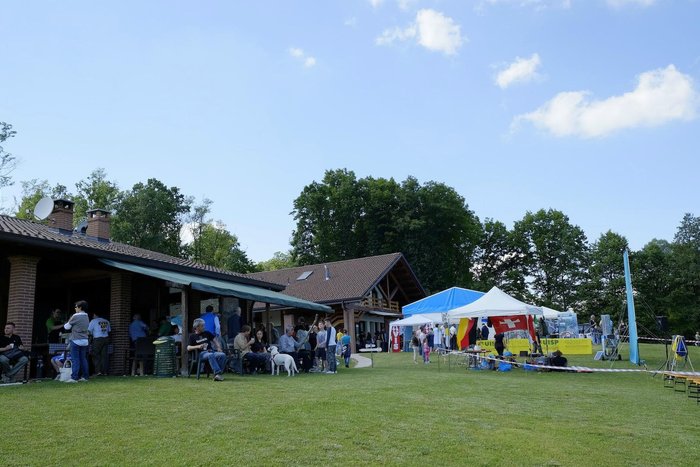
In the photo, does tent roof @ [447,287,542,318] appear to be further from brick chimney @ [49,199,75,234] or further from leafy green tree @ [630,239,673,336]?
leafy green tree @ [630,239,673,336]

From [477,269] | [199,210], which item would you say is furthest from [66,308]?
[477,269]

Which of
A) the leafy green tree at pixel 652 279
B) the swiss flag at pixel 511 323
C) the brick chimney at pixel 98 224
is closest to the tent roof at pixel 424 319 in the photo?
the swiss flag at pixel 511 323

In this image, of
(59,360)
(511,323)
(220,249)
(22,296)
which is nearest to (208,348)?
(59,360)

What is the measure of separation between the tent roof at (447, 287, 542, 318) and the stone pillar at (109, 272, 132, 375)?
30.1 feet

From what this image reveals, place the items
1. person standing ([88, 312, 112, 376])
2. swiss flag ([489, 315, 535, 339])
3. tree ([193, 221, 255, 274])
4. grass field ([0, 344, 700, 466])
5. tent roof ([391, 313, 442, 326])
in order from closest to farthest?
grass field ([0, 344, 700, 466]), person standing ([88, 312, 112, 376]), swiss flag ([489, 315, 535, 339]), tent roof ([391, 313, 442, 326]), tree ([193, 221, 255, 274])

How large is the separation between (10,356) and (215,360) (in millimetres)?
3322

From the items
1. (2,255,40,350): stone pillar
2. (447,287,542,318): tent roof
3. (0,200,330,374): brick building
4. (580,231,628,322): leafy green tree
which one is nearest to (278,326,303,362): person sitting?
(0,200,330,374): brick building

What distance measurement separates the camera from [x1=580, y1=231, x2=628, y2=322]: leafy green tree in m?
50.2

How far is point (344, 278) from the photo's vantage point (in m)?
32.9

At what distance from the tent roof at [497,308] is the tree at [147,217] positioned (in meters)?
28.5

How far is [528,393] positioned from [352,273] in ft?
77.4

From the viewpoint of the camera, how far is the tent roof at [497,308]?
16.5m

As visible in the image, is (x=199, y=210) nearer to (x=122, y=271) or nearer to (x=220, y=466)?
(x=122, y=271)

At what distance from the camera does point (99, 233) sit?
18703 millimetres
